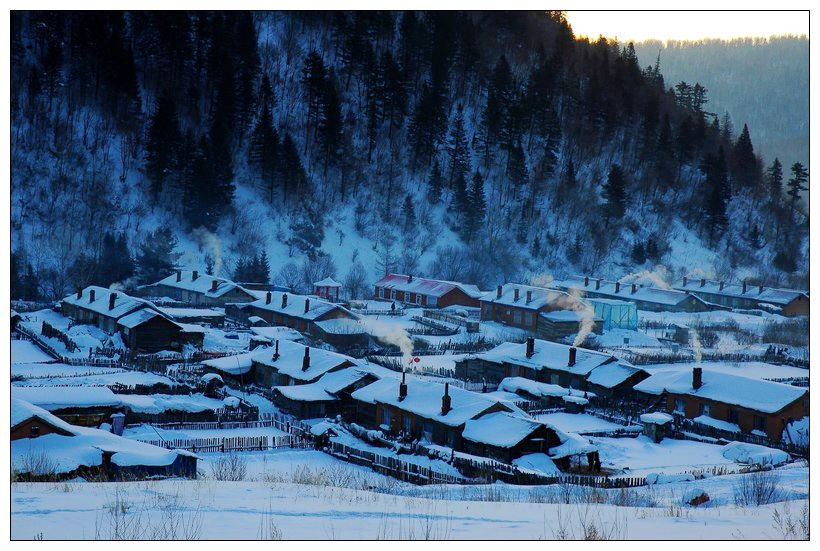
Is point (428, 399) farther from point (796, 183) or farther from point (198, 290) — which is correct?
point (796, 183)

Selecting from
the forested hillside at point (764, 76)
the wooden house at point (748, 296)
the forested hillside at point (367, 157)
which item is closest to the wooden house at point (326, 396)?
the forested hillside at point (764, 76)

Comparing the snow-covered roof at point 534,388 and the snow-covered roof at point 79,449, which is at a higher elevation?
the snow-covered roof at point 79,449

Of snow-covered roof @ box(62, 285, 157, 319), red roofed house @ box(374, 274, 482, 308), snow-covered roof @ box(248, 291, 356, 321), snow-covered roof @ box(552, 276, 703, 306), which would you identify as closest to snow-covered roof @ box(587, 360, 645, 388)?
snow-covered roof @ box(248, 291, 356, 321)

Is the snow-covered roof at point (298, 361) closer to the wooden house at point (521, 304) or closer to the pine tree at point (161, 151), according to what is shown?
the wooden house at point (521, 304)

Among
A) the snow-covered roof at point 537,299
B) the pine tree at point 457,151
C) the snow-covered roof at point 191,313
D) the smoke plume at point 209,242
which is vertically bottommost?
the snow-covered roof at point 191,313

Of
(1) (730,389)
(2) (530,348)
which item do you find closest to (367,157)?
(2) (530,348)

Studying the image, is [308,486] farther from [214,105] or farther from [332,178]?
[214,105]

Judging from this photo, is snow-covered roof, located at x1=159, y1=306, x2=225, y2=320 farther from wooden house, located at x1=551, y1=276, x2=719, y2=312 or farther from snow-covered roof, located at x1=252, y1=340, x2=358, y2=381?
wooden house, located at x1=551, y1=276, x2=719, y2=312
